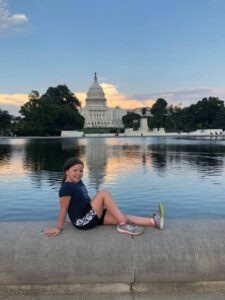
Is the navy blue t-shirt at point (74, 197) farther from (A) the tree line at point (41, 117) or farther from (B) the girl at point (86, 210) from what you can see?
(A) the tree line at point (41, 117)

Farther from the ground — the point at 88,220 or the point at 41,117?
the point at 41,117

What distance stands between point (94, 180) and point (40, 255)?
14868mm

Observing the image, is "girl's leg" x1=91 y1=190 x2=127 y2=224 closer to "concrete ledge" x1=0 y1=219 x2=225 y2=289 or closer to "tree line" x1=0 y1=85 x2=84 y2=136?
"concrete ledge" x1=0 y1=219 x2=225 y2=289

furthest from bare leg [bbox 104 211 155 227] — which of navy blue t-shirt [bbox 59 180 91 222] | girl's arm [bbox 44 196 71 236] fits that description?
girl's arm [bbox 44 196 71 236]

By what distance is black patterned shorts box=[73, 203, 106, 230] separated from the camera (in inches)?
214

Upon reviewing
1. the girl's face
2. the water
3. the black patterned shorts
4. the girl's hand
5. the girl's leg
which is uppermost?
the girl's face

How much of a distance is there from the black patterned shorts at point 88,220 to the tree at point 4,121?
133 metres

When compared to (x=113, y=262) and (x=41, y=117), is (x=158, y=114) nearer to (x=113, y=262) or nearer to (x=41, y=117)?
(x=41, y=117)

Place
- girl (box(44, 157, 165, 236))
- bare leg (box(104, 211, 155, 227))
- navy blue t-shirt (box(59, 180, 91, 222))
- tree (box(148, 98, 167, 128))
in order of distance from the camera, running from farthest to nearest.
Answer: tree (box(148, 98, 167, 128))
navy blue t-shirt (box(59, 180, 91, 222))
bare leg (box(104, 211, 155, 227))
girl (box(44, 157, 165, 236))

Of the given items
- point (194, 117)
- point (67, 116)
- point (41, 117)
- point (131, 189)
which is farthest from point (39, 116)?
point (131, 189)

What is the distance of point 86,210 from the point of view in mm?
5750

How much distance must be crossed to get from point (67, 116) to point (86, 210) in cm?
12380

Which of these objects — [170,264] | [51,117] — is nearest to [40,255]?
[170,264]

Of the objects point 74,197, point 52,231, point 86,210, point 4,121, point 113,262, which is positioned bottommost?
point 113,262
